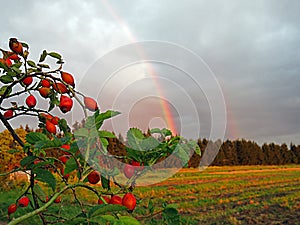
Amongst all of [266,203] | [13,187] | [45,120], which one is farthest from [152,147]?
[13,187]

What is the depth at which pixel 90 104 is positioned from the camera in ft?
2.46

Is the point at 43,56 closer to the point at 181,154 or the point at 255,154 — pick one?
the point at 181,154

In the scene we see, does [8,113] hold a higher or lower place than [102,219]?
higher

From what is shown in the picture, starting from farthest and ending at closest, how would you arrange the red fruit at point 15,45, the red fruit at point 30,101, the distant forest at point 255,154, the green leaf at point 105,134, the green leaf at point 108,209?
the distant forest at point 255,154 → the red fruit at point 30,101 → the red fruit at point 15,45 → the green leaf at point 105,134 → the green leaf at point 108,209

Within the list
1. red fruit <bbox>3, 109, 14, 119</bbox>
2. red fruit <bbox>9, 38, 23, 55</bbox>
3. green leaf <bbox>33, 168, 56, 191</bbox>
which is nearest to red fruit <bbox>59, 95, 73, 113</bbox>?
green leaf <bbox>33, 168, 56, 191</bbox>

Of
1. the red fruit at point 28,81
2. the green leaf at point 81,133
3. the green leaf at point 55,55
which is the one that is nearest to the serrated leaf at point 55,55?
the green leaf at point 55,55

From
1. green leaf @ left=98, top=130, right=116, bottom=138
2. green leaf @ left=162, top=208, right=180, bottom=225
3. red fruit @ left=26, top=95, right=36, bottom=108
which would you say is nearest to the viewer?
green leaf @ left=98, top=130, right=116, bottom=138

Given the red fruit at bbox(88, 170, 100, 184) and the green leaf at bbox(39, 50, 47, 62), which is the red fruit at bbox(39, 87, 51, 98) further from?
the red fruit at bbox(88, 170, 100, 184)

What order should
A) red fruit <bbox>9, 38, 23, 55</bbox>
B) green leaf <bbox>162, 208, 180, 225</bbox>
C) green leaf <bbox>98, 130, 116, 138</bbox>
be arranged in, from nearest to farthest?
green leaf <bbox>98, 130, 116, 138</bbox> → green leaf <bbox>162, 208, 180, 225</bbox> → red fruit <bbox>9, 38, 23, 55</bbox>

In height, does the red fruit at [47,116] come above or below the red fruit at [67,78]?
below

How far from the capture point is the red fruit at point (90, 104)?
75cm

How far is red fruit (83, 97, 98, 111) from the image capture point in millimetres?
749

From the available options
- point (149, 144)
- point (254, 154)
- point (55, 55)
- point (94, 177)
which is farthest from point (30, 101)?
point (254, 154)

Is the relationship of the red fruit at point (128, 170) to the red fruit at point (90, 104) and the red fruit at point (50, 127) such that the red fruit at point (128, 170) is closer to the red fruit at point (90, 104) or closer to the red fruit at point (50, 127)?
the red fruit at point (90, 104)
